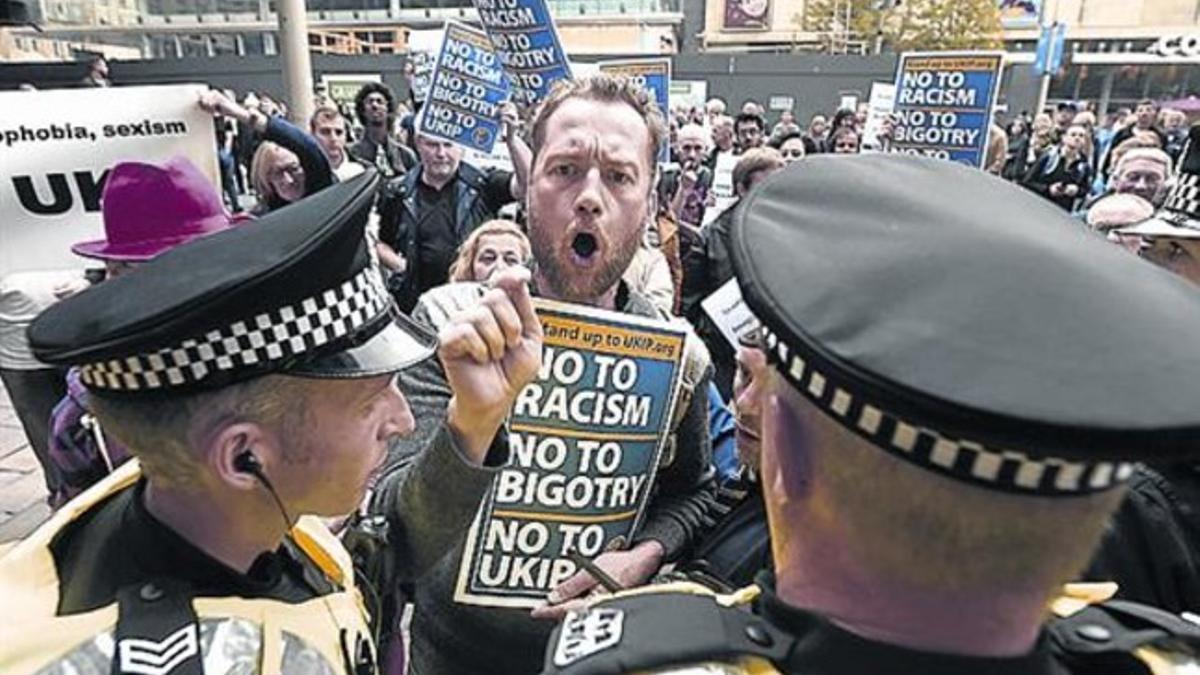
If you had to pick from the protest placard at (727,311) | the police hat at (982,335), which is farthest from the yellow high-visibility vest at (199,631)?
the protest placard at (727,311)

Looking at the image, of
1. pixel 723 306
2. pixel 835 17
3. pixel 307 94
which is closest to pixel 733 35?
pixel 835 17

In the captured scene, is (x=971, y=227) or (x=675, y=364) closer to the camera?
(x=971, y=227)

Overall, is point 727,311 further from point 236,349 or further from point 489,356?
point 236,349

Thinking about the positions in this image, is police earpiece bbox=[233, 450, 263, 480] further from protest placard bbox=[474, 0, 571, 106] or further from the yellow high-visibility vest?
protest placard bbox=[474, 0, 571, 106]

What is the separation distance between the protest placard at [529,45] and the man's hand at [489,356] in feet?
7.61

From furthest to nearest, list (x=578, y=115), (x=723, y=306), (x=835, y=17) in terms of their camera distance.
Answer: (x=835, y=17) < (x=723, y=306) < (x=578, y=115)

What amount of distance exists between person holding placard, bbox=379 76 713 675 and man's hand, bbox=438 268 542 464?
340mm

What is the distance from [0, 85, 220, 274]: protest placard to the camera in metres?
2.70

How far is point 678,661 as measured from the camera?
82 centimetres

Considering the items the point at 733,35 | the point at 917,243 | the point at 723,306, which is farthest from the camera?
the point at 733,35

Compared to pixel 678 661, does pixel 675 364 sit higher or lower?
lower

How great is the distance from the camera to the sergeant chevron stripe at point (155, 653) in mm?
980

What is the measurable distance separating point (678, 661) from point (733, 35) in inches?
2050

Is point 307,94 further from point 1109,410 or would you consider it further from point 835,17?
point 835,17
